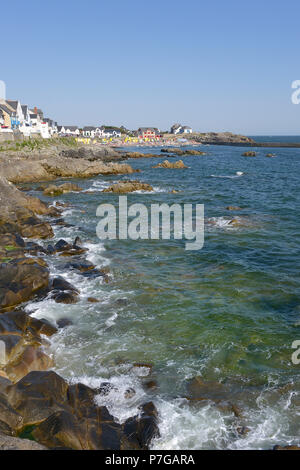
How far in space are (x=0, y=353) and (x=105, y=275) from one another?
7.75 metres

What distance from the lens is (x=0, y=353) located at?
10.6 m

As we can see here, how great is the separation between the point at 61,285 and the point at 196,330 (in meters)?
6.91

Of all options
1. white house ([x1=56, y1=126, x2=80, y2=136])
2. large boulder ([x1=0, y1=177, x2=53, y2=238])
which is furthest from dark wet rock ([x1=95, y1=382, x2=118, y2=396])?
white house ([x1=56, y1=126, x2=80, y2=136])

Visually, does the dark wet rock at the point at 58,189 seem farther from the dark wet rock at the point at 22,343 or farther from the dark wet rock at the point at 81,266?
the dark wet rock at the point at 22,343

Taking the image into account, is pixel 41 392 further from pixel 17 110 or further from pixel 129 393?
pixel 17 110

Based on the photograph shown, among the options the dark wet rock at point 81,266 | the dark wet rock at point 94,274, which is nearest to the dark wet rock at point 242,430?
the dark wet rock at point 94,274

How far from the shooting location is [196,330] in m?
13.1

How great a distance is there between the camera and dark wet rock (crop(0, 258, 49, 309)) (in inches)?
576

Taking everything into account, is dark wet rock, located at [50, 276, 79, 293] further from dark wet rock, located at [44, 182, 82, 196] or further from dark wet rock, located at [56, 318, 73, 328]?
dark wet rock, located at [44, 182, 82, 196]

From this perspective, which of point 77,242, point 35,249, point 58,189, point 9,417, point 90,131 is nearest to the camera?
point 9,417

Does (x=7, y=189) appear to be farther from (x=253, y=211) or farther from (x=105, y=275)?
(x=253, y=211)

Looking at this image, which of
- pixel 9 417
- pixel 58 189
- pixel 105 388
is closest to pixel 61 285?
pixel 105 388

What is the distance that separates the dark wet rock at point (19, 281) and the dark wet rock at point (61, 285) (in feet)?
1.10
